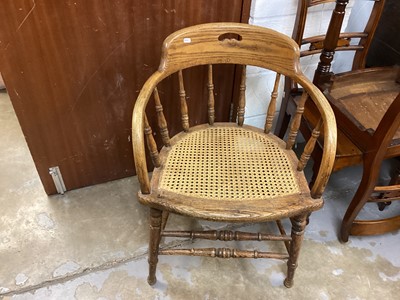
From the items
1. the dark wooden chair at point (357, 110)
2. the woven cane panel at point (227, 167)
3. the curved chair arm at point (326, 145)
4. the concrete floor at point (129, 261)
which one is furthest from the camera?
the concrete floor at point (129, 261)

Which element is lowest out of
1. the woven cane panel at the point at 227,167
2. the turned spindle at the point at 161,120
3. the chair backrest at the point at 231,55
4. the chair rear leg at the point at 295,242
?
the chair rear leg at the point at 295,242

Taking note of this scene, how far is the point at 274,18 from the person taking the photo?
1.38 m

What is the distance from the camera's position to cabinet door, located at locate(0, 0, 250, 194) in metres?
1.14

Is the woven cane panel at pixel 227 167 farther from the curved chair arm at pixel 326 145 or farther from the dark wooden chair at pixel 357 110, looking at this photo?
the dark wooden chair at pixel 357 110

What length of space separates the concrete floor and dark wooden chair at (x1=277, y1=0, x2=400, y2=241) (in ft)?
0.44

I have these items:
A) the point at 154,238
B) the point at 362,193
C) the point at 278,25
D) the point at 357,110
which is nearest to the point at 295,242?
the point at 362,193

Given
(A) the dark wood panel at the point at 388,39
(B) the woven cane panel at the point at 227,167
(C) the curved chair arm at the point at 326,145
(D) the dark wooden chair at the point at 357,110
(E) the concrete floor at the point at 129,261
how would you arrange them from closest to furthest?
(C) the curved chair arm at the point at 326,145 → (B) the woven cane panel at the point at 227,167 → (D) the dark wooden chair at the point at 357,110 → (E) the concrete floor at the point at 129,261 → (A) the dark wood panel at the point at 388,39

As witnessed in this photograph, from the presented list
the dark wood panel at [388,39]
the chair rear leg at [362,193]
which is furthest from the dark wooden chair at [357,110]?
the dark wood panel at [388,39]

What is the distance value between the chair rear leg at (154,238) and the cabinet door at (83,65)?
0.54 m

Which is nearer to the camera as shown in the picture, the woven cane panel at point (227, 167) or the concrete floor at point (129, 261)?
the woven cane panel at point (227, 167)

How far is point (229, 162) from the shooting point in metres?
1.17

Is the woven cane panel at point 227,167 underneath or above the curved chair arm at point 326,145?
underneath

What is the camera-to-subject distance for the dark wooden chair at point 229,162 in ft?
3.28

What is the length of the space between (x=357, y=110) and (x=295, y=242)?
1.88 feet
